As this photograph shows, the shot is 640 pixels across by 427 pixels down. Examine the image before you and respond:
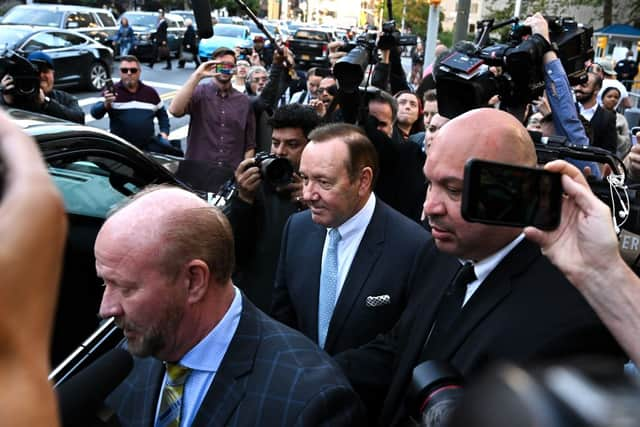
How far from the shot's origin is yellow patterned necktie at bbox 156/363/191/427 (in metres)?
1.84

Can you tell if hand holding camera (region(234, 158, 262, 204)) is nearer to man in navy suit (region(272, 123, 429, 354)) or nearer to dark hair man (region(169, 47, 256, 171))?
man in navy suit (region(272, 123, 429, 354))

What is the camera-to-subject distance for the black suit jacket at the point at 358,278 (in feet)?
8.93

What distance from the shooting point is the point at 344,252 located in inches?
115

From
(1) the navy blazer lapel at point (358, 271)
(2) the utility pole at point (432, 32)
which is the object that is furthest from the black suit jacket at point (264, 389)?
(2) the utility pole at point (432, 32)

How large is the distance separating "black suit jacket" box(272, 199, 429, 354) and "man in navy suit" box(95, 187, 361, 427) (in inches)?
31.0

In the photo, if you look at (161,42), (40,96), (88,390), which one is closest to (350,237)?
(88,390)

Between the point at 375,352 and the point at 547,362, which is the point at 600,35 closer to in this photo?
the point at 375,352

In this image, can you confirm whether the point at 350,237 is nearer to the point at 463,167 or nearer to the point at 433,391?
the point at 463,167

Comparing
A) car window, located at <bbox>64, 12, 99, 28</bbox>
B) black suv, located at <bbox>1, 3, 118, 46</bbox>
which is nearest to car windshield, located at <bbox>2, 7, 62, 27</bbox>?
black suv, located at <bbox>1, 3, 118, 46</bbox>

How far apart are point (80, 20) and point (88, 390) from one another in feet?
65.8

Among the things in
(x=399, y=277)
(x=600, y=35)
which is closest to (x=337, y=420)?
(x=399, y=277)

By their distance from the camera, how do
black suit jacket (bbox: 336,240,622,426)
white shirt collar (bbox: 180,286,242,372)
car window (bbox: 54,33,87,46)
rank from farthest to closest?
car window (bbox: 54,33,87,46) → white shirt collar (bbox: 180,286,242,372) → black suit jacket (bbox: 336,240,622,426)

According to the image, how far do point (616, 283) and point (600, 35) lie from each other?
→ 25.9 m

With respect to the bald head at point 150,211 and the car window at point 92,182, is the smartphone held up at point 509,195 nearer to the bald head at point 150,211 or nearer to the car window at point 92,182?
the bald head at point 150,211
